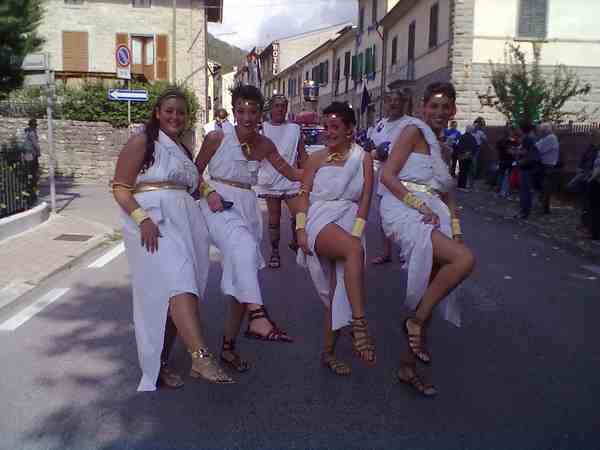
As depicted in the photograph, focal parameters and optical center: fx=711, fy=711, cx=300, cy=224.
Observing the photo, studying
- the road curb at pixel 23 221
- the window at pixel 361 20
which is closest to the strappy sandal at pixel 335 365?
the road curb at pixel 23 221

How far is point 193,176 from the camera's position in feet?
14.5

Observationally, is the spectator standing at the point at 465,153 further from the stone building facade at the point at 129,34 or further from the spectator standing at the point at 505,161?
the stone building facade at the point at 129,34

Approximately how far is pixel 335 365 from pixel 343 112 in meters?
1.68

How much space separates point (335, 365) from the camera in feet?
15.7

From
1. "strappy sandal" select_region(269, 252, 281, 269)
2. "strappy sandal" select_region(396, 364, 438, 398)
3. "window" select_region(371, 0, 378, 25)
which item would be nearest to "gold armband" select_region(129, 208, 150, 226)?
"strappy sandal" select_region(396, 364, 438, 398)

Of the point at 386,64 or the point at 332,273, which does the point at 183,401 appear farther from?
the point at 386,64

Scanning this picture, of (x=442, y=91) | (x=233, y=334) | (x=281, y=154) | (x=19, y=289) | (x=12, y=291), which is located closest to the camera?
(x=442, y=91)

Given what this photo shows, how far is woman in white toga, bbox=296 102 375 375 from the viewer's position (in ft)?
14.4

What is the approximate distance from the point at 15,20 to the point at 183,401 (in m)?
9.59

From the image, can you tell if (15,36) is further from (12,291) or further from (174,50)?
(174,50)

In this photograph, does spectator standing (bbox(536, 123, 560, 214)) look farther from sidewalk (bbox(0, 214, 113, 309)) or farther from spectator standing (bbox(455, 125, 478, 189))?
sidewalk (bbox(0, 214, 113, 309))

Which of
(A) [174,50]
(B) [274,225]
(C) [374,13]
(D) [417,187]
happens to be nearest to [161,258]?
(D) [417,187]

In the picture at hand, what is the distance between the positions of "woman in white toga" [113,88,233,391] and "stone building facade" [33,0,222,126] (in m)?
28.5

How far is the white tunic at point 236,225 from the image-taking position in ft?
14.4
